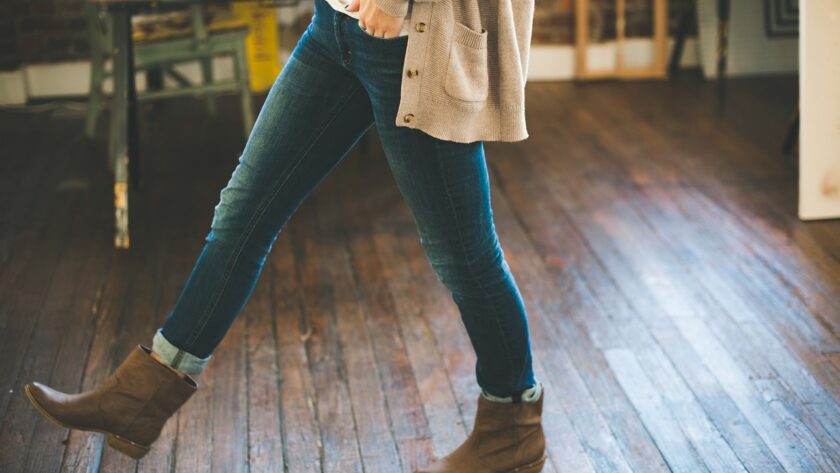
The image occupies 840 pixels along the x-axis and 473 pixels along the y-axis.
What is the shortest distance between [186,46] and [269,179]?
2.22 metres

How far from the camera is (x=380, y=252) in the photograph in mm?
3131

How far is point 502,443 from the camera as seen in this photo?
1904 millimetres

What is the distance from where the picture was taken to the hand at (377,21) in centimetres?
149

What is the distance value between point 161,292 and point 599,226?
136cm

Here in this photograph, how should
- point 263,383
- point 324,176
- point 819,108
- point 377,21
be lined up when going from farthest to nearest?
1. point 819,108
2. point 263,383
3. point 324,176
4. point 377,21

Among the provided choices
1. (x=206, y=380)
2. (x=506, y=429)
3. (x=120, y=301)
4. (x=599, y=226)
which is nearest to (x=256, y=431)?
(x=206, y=380)

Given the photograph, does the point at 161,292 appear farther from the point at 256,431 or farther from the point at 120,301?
the point at 256,431

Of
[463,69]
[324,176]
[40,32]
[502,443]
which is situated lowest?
[502,443]

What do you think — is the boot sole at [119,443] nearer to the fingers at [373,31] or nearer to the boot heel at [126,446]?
the boot heel at [126,446]

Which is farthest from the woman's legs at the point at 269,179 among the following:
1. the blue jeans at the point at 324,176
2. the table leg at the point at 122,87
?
the table leg at the point at 122,87

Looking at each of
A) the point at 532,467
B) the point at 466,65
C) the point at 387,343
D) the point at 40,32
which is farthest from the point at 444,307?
the point at 40,32

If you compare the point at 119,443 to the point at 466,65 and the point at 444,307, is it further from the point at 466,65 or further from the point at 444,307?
the point at 444,307

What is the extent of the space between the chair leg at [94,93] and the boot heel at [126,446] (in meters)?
2.51

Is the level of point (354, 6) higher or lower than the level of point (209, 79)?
higher
